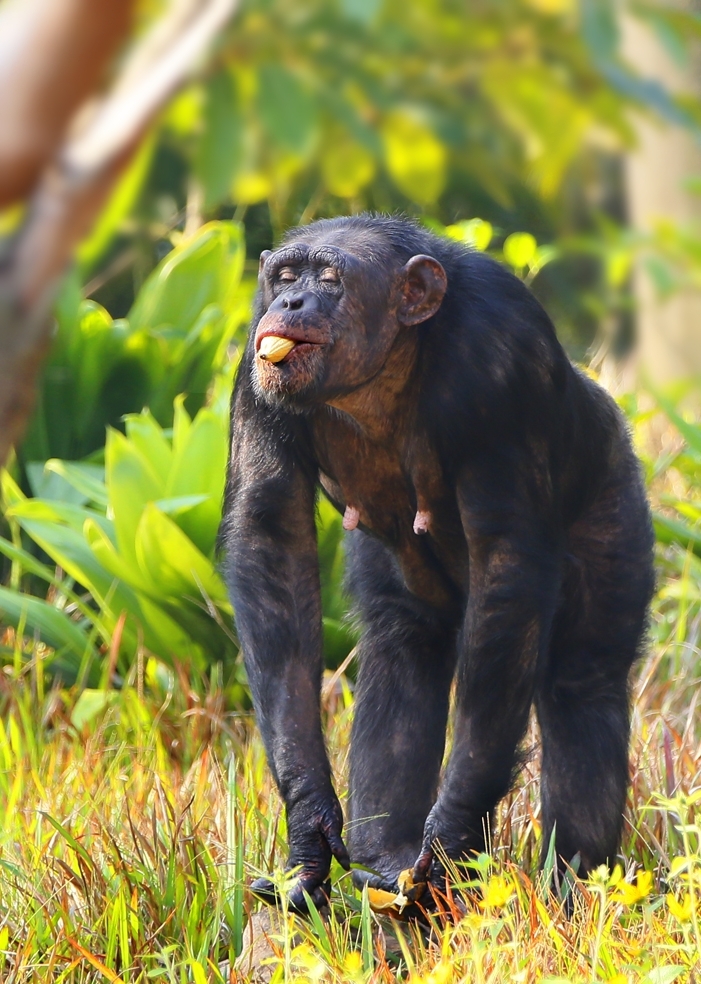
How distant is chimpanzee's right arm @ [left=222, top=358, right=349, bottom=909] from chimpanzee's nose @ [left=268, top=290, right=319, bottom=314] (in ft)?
0.76

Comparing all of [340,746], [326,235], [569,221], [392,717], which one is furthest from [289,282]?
[569,221]

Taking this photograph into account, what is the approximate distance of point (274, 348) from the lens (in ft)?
8.41

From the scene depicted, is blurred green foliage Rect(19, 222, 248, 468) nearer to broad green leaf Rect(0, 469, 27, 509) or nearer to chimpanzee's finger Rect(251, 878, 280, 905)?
broad green leaf Rect(0, 469, 27, 509)

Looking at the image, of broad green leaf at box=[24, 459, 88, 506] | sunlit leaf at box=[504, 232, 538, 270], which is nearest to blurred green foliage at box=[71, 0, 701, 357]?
sunlit leaf at box=[504, 232, 538, 270]

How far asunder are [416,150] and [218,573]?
70.0 inches

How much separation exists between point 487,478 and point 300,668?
0.58 meters

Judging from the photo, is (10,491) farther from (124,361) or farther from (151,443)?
(124,361)

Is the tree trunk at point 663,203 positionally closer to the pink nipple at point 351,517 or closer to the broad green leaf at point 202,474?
the broad green leaf at point 202,474

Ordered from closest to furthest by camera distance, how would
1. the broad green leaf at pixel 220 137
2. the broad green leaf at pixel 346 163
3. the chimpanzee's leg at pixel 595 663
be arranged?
the broad green leaf at pixel 220 137, the chimpanzee's leg at pixel 595 663, the broad green leaf at pixel 346 163

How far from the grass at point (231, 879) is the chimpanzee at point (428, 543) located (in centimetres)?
18

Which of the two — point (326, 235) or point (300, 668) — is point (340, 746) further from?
point (326, 235)

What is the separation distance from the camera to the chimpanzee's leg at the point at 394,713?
116 inches

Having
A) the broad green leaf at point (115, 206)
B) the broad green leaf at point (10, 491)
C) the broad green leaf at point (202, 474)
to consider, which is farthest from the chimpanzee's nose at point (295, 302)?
the broad green leaf at point (10, 491)

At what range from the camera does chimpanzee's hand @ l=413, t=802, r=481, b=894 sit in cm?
256
